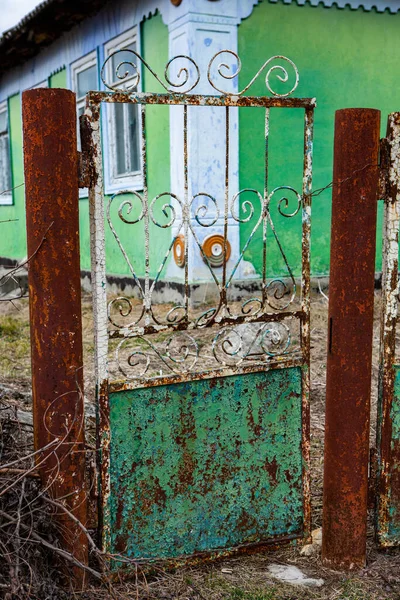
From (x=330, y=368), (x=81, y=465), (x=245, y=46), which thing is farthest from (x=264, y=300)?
(x=245, y=46)

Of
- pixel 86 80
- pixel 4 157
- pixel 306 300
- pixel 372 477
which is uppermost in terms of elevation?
pixel 86 80

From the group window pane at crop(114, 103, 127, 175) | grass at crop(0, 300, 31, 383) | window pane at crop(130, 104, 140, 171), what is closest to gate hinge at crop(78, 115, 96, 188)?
grass at crop(0, 300, 31, 383)

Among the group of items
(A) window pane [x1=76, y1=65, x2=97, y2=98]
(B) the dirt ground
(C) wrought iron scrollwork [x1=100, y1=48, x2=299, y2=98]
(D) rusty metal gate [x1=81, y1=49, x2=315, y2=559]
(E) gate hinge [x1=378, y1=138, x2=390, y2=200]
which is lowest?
(B) the dirt ground

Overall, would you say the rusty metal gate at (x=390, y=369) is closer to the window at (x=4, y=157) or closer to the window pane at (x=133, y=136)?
the window pane at (x=133, y=136)

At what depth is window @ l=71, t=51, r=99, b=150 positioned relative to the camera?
919 cm

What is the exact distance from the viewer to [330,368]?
2.46m

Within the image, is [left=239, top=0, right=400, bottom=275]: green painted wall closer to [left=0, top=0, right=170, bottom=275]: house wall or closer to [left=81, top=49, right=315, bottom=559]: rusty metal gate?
[left=0, top=0, right=170, bottom=275]: house wall

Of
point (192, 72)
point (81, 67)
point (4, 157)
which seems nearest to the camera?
point (192, 72)

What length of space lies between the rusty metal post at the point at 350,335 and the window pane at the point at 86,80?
7.51 meters

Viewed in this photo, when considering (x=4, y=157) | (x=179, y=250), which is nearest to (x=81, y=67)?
(x=179, y=250)

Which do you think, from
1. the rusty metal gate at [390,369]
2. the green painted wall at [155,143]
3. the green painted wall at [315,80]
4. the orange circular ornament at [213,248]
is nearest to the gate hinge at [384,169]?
the rusty metal gate at [390,369]

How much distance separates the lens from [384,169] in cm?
244

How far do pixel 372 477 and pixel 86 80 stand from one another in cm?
833

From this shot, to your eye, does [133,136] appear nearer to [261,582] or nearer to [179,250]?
[179,250]
